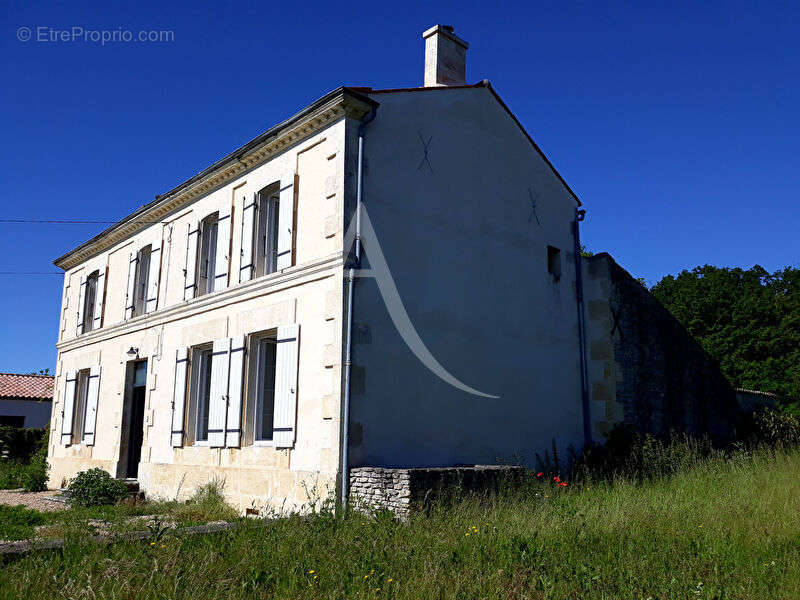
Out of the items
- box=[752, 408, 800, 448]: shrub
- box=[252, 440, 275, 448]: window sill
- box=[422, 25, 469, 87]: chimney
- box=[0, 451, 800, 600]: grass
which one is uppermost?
box=[422, 25, 469, 87]: chimney

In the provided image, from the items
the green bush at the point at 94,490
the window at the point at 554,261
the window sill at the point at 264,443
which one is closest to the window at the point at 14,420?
the green bush at the point at 94,490

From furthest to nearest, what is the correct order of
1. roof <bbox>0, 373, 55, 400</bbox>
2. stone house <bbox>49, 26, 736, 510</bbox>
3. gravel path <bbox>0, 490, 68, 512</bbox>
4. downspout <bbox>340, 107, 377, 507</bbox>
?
roof <bbox>0, 373, 55, 400</bbox> < gravel path <bbox>0, 490, 68, 512</bbox> < stone house <bbox>49, 26, 736, 510</bbox> < downspout <bbox>340, 107, 377, 507</bbox>

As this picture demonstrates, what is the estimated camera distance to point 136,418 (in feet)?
43.5

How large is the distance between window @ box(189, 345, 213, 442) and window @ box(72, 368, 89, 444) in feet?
16.8

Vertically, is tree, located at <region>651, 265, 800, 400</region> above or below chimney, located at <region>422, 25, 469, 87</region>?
below

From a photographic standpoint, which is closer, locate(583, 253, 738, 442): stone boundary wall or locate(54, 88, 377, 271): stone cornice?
locate(54, 88, 377, 271): stone cornice

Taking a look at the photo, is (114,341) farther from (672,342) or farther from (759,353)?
(759,353)

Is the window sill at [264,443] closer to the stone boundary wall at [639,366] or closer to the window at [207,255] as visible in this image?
the window at [207,255]

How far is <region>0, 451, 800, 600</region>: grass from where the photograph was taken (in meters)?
4.58

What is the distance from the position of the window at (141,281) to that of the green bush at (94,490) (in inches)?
141

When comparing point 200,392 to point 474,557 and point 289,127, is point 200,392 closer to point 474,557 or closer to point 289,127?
point 289,127

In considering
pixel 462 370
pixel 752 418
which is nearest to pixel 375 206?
pixel 462 370

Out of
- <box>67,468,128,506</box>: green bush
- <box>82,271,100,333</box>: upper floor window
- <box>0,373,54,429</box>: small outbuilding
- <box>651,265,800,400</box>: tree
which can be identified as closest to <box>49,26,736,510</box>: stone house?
<box>67,468,128,506</box>: green bush

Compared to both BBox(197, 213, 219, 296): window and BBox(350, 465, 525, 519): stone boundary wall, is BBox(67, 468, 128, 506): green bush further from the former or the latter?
BBox(350, 465, 525, 519): stone boundary wall
